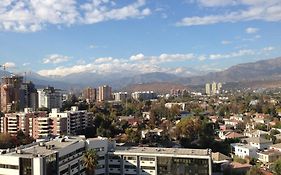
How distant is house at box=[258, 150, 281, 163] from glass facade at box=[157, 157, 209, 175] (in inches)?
482

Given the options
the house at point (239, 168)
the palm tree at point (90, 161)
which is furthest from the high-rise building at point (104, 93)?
the palm tree at point (90, 161)

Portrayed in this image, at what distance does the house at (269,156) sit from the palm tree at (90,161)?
16570 millimetres

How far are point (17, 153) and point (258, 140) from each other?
24.5 m

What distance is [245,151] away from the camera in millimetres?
34656

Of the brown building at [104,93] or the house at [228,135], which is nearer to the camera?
the house at [228,135]

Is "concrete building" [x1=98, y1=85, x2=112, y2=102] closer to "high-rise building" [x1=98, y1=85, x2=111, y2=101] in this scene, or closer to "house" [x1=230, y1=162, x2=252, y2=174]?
"high-rise building" [x1=98, y1=85, x2=111, y2=101]

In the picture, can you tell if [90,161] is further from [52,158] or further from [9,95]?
[9,95]

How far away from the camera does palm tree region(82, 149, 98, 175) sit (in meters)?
21.6

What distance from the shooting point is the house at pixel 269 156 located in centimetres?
3260

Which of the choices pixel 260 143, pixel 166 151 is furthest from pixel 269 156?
pixel 166 151

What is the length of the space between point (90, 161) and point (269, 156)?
1724 centimetres

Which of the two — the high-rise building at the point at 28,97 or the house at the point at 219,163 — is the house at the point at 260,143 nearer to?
the house at the point at 219,163

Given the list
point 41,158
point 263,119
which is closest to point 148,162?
point 41,158

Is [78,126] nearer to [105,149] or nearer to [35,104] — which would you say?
[105,149]
